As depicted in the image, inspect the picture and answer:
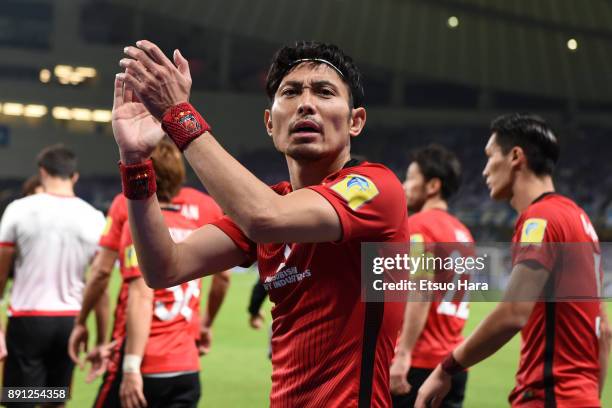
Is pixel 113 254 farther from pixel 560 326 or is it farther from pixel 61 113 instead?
pixel 61 113

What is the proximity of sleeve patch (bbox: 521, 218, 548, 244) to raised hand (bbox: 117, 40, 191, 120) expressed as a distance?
1.64 m

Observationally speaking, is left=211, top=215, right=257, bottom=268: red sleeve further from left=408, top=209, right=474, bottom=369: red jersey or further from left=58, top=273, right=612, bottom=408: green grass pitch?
left=58, top=273, right=612, bottom=408: green grass pitch

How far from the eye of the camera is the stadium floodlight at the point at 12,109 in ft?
118

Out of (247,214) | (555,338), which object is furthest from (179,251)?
(555,338)

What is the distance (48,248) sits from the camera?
226 inches

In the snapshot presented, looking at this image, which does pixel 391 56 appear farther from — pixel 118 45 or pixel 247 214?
pixel 247 214

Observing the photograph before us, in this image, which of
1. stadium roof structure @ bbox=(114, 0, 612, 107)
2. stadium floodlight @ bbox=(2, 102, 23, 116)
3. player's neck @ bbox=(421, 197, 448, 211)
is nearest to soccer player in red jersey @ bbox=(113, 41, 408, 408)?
player's neck @ bbox=(421, 197, 448, 211)

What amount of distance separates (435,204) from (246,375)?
4275mm

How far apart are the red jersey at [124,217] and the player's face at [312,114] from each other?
2059 millimetres

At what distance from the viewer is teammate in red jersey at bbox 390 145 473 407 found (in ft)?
14.9

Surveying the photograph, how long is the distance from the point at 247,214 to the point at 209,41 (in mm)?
37322

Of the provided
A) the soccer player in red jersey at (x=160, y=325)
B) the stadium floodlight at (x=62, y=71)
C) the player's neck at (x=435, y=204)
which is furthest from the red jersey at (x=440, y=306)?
the stadium floodlight at (x=62, y=71)

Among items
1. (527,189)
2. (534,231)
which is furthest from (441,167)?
(534,231)

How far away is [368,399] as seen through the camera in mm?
2250
